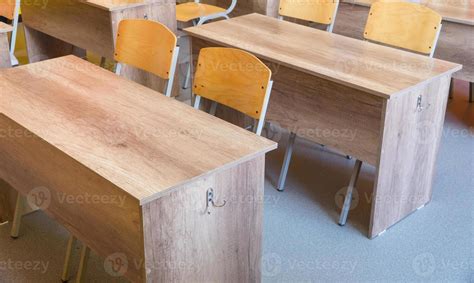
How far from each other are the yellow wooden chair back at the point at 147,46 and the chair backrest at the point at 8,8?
4.31ft

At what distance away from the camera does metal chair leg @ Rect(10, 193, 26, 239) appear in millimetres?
2781

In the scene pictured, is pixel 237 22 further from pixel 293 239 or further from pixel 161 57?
pixel 293 239

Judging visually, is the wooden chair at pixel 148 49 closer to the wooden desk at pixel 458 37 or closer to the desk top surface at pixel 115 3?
the desk top surface at pixel 115 3

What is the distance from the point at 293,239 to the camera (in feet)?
9.29

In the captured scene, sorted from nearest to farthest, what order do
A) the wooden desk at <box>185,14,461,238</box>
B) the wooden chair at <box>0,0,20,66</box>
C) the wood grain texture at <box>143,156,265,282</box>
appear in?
1. the wood grain texture at <box>143,156,265,282</box>
2. the wooden desk at <box>185,14,461,238</box>
3. the wooden chair at <box>0,0,20,66</box>

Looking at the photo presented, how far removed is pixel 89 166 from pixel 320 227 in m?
1.37

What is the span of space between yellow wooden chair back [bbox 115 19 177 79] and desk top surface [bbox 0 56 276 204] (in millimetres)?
196

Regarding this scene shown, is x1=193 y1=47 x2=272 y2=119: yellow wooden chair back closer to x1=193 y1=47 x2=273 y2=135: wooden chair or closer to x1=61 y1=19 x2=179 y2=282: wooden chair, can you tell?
x1=193 y1=47 x2=273 y2=135: wooden chair

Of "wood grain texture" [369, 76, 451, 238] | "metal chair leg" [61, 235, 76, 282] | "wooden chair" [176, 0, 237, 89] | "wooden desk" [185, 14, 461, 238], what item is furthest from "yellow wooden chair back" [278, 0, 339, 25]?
"metal chair leg" [61, 235, 76, 282]

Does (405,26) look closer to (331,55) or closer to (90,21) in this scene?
(331,55)

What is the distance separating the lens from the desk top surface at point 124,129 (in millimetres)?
1854

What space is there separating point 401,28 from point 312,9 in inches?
27.2

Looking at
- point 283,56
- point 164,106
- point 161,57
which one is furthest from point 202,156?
point 283,56

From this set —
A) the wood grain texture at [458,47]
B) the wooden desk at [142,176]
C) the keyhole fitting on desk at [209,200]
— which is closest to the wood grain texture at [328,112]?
the wooden desk at [142,176]
